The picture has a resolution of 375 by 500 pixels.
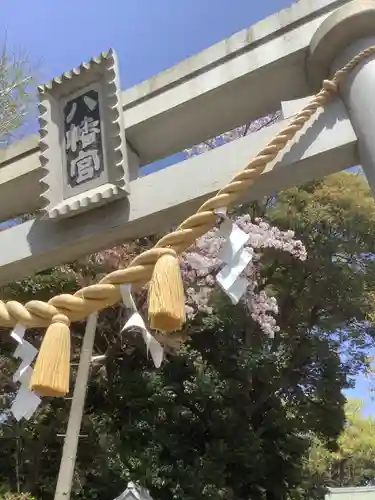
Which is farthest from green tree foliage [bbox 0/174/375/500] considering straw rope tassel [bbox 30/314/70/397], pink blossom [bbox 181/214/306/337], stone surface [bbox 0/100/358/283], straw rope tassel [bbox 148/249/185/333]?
straw rope tassel [bbox 148/249/185/333]

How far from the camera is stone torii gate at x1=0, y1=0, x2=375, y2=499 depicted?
2.04 m

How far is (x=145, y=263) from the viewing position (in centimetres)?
168

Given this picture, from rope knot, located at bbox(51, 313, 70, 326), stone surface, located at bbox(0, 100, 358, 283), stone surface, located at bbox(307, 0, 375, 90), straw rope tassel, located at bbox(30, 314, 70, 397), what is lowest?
straw rope tassel, located at bbox(30, 314, 70, 397)

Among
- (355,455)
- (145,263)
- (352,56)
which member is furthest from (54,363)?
(355,455)

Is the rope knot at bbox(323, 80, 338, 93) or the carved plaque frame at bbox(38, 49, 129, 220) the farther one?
the carved plaque frame at bbox(38, 49, 129, 220)

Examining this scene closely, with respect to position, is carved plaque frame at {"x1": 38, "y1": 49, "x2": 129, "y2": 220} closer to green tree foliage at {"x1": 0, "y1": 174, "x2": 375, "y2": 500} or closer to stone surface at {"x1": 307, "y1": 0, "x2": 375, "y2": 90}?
stone surface at {"x1": 307, "y1": 0, "x2": 375, "y2": 90}

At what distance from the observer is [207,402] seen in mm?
8031

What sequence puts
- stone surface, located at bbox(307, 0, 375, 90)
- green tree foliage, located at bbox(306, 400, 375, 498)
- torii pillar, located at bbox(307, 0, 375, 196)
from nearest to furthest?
torii pillar, located at bbox(307, 0, 375, 196), stone surface, located at bbox(307, 0, 375, 90), green tree foliage, located at bbox(306, 400, 375, 498)

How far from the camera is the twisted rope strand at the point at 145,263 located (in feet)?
5.49

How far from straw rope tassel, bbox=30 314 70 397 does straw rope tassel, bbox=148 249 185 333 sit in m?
0.33

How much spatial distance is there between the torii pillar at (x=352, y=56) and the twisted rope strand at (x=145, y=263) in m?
0.17

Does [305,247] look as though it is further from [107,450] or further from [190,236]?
[190,236]

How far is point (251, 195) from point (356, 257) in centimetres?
772

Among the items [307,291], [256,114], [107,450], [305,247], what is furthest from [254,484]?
[256,114]
